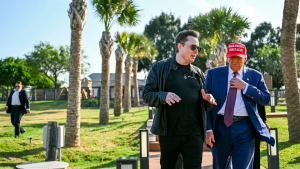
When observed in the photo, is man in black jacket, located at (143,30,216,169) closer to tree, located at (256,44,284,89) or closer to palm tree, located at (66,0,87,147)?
palm tree, located at (66,0,87,147)

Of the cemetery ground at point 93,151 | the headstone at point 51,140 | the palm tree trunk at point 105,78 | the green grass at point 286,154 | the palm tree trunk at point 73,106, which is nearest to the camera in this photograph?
the green grass at point 286,154

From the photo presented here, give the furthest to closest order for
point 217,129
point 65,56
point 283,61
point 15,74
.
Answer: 1. point 15,74
2. point 65,56
3. point 283,61
4. point 217,129

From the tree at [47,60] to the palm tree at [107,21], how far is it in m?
31.9

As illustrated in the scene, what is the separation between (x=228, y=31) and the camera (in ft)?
60.8

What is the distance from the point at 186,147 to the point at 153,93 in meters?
0.68

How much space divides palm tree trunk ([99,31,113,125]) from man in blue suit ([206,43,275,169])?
39.1 ft

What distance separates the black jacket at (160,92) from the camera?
2.94 metres

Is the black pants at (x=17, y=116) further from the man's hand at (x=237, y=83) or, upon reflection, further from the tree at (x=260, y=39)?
the tree at (x=260, y=39)

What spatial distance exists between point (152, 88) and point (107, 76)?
1214 cm

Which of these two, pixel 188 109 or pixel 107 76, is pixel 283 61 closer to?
pixel 188 109

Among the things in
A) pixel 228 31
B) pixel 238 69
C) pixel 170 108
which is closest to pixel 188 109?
pixel 170 108

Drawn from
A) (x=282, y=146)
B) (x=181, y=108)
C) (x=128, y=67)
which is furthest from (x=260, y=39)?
(x=181, y=108)

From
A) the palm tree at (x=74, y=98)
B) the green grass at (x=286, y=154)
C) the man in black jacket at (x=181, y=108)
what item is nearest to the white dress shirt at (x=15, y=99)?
the palm tree at (x=74, y=98)

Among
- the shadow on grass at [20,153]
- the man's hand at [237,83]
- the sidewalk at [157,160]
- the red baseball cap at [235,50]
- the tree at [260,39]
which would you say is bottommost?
the shadow on grass at [20,153]
